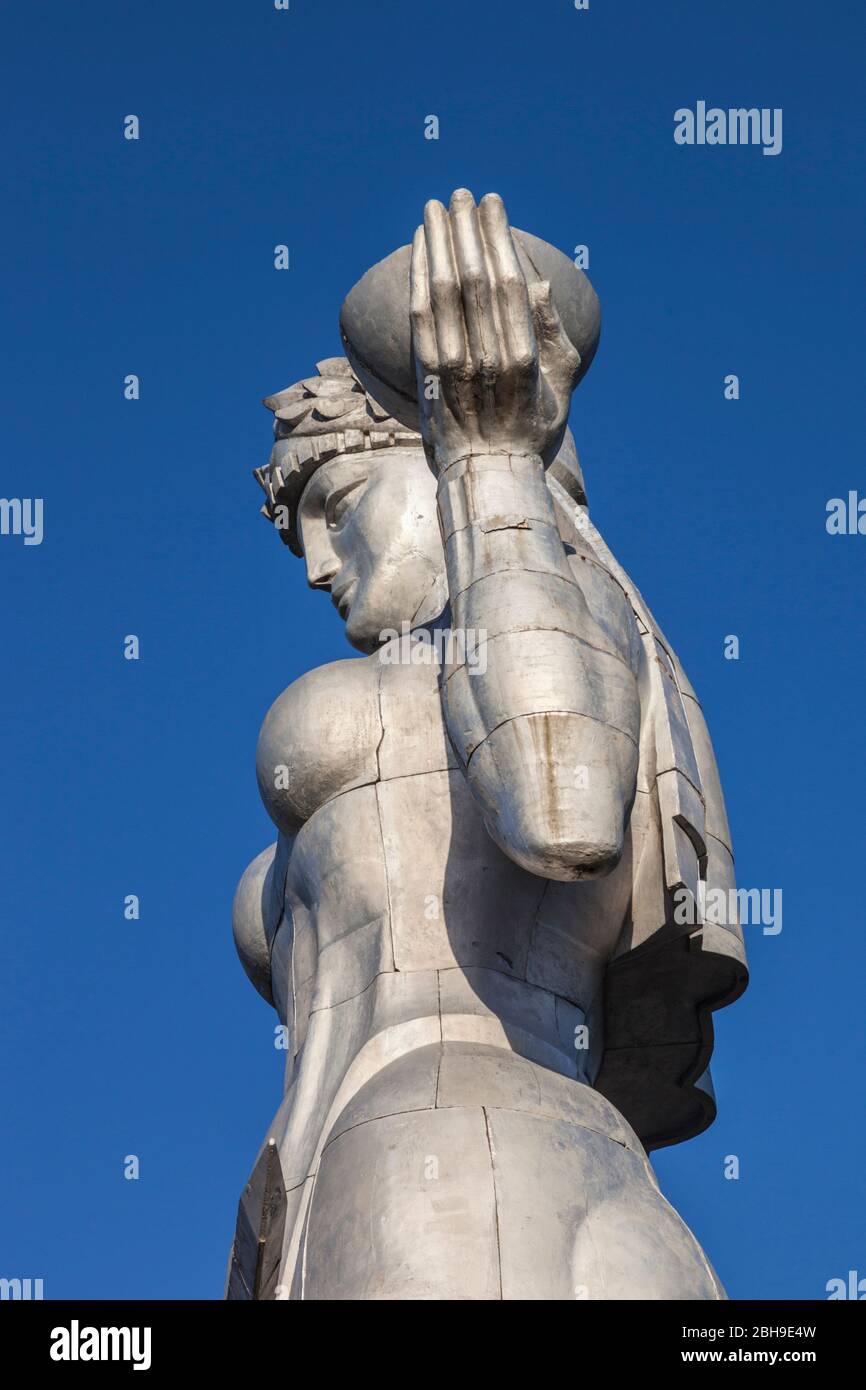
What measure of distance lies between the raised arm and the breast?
A: 0.90 m

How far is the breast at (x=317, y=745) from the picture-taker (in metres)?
10.3

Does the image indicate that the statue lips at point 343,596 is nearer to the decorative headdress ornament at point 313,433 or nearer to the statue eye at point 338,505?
the statue eye at point 338,505

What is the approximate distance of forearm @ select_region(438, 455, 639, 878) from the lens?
8.89 m

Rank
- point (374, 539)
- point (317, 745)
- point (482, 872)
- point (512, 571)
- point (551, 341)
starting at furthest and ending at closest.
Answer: point (374, 539) → point (317, 745) → point (551, 341) → point (482, 872) → point (512, 571)

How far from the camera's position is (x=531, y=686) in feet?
29.9

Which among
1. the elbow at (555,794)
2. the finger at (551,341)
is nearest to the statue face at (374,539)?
the finger at (551,341)

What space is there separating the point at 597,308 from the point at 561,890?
253cm

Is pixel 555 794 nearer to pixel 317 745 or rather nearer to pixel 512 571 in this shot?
pixel 512 571

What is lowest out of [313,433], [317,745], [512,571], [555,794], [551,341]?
[555,794]

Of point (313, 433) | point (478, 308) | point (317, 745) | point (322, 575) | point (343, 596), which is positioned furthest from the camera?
point (313, 433)

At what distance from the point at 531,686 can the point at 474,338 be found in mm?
1425

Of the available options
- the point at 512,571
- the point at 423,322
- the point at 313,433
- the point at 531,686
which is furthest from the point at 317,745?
the point at 313,433

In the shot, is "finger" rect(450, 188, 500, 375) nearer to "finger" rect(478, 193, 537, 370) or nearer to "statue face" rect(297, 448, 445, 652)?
"finger" rect(478, 193, 537, 370)
